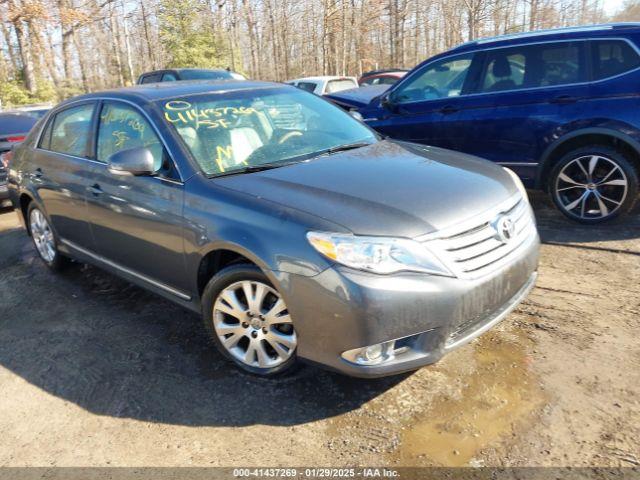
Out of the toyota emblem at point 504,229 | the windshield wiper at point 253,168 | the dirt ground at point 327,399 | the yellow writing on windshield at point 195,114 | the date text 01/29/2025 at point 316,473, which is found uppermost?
the yellow writing on windshield at point 195,114

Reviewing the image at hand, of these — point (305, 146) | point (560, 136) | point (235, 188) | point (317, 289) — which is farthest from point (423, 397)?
point (560, 136)

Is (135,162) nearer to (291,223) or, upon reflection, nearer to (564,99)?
(291,223)

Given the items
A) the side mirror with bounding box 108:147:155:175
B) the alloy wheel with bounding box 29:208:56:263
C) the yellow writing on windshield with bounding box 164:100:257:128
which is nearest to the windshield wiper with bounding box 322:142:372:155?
the yellow writing on windshield with bounding box 164:100:257:128

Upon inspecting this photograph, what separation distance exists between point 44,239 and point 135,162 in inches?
94.0

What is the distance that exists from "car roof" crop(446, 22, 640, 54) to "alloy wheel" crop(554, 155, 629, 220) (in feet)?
3.82

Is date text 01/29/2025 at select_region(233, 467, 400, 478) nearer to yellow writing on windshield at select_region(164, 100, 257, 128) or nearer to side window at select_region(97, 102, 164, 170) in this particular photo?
side window at select_region(97, 102, 164, 170)

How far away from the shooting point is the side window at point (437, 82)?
5914 millimetres

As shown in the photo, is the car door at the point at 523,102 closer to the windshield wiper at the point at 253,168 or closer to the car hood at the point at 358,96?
the car hood at the point at 358,96

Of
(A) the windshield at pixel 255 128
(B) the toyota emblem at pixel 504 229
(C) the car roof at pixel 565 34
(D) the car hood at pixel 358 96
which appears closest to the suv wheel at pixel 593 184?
(C) the car roof at pixel 565 34

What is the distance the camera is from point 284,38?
33.6 metres

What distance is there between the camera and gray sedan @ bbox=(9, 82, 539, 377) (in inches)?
100

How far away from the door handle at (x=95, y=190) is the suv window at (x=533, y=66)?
400 cm

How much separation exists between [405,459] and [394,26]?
3224 cm

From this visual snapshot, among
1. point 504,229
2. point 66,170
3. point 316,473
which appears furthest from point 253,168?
point 66,170
